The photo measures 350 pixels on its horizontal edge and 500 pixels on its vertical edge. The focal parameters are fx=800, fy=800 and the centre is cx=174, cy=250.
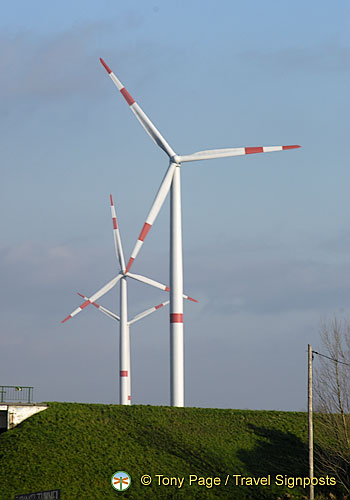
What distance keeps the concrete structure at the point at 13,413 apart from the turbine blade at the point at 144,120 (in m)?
25.9

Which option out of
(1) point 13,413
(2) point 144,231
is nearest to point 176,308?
(2) point 144,231

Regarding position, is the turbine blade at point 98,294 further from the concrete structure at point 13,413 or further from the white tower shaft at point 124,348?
the concrete structure at point 13,413

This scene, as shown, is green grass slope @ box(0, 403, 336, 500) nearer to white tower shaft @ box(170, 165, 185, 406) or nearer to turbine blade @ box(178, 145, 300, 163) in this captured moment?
white tower shaft @ box(170, 165, 185, 406)

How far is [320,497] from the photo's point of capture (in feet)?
192

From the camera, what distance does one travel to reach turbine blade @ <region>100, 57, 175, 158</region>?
2921 inches

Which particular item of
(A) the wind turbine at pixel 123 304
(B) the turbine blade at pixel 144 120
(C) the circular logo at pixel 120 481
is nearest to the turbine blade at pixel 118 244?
(A) the wind turbine at pixel 123 304

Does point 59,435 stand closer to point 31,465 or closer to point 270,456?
point 31,465

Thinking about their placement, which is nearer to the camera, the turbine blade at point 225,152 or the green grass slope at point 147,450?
the green grass slope at point 147,450

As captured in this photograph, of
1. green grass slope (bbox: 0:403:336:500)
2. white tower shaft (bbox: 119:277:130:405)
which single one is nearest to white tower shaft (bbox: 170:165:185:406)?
green grass slope (bbox: 0:403:336:500)

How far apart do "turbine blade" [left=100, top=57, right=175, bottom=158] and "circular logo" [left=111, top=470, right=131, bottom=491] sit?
99.8 feet

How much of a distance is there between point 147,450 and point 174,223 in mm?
20801

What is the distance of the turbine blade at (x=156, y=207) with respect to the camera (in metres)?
69.6

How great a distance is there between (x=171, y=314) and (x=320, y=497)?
2019 centimetres

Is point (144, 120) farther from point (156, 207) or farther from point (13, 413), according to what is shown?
point (13, 413)
